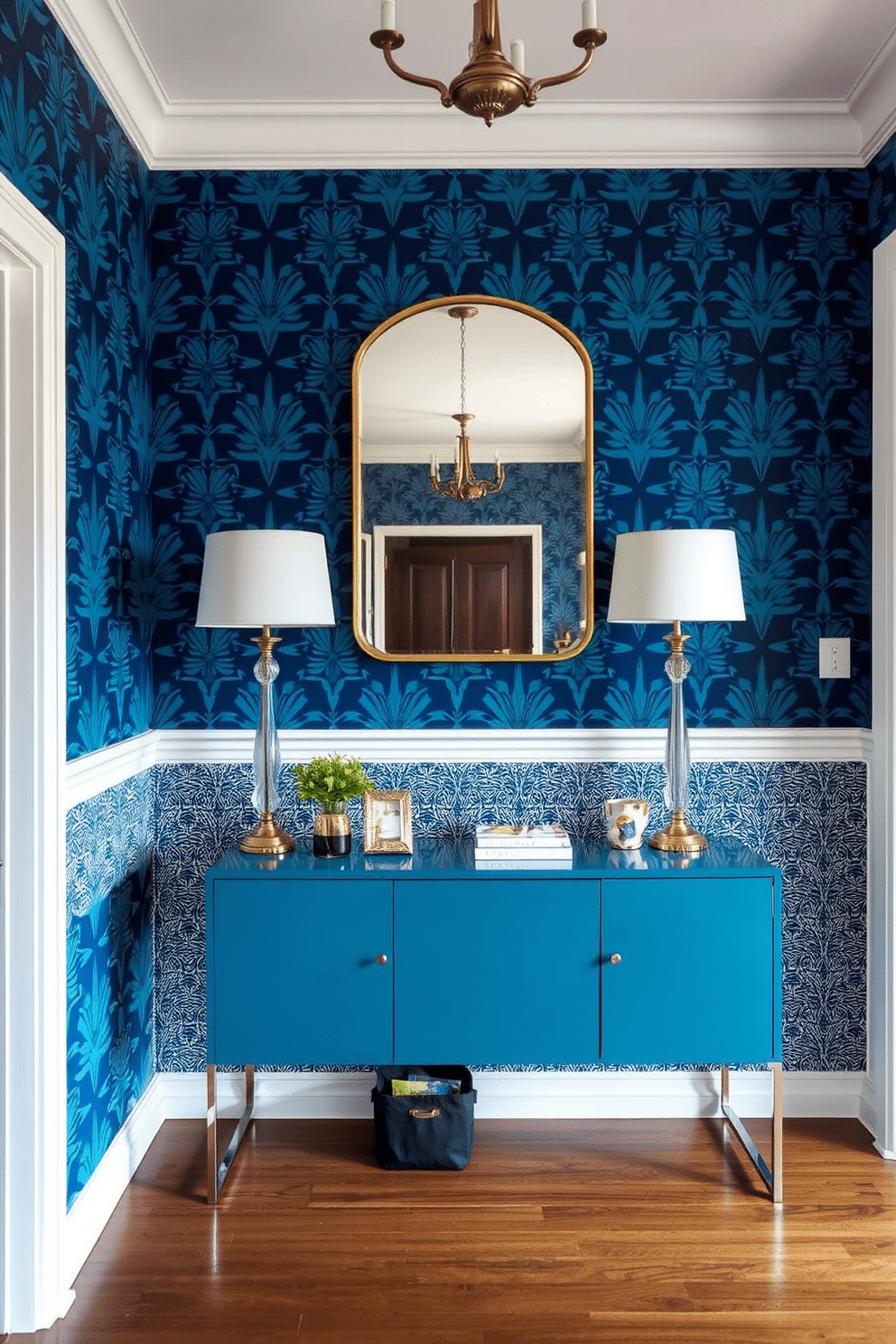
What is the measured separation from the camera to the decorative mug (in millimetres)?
2633

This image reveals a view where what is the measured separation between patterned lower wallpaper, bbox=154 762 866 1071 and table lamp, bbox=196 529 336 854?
35 cm

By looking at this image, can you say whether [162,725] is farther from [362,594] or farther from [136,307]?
→ [136,307]

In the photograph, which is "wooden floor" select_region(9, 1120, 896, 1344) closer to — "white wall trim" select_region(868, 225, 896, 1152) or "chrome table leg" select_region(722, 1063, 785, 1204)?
"chrome table leg" select_region(722, 1063, 785, 1204)

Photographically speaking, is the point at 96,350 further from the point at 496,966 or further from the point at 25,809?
the point at 496,966

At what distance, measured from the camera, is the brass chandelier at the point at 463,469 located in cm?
278

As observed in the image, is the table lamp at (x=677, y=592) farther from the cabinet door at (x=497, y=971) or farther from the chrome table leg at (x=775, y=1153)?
the chrome table leg at (x=775, y=1153)

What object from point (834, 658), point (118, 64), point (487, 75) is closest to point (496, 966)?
point (834, 658)

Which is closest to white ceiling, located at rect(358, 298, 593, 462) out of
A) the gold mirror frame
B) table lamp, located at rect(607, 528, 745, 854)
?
the gold mirror frame

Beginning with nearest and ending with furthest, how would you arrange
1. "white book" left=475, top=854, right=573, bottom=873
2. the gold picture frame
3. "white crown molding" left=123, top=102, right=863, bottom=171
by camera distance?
"white book" left=475, top=854, right=573, bottom=873 → the gold picture frame → "white crown molding" left=123, top=102, right=863, bottom=171

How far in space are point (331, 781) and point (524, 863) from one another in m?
0.51

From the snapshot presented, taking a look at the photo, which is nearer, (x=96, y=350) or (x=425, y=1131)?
(x=96, y=350)

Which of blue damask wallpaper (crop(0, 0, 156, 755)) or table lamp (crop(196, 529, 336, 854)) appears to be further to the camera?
table lamp (crop(196, 529, 336, 854))

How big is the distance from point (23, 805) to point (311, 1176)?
1.21 m

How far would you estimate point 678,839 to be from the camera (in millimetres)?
2600
